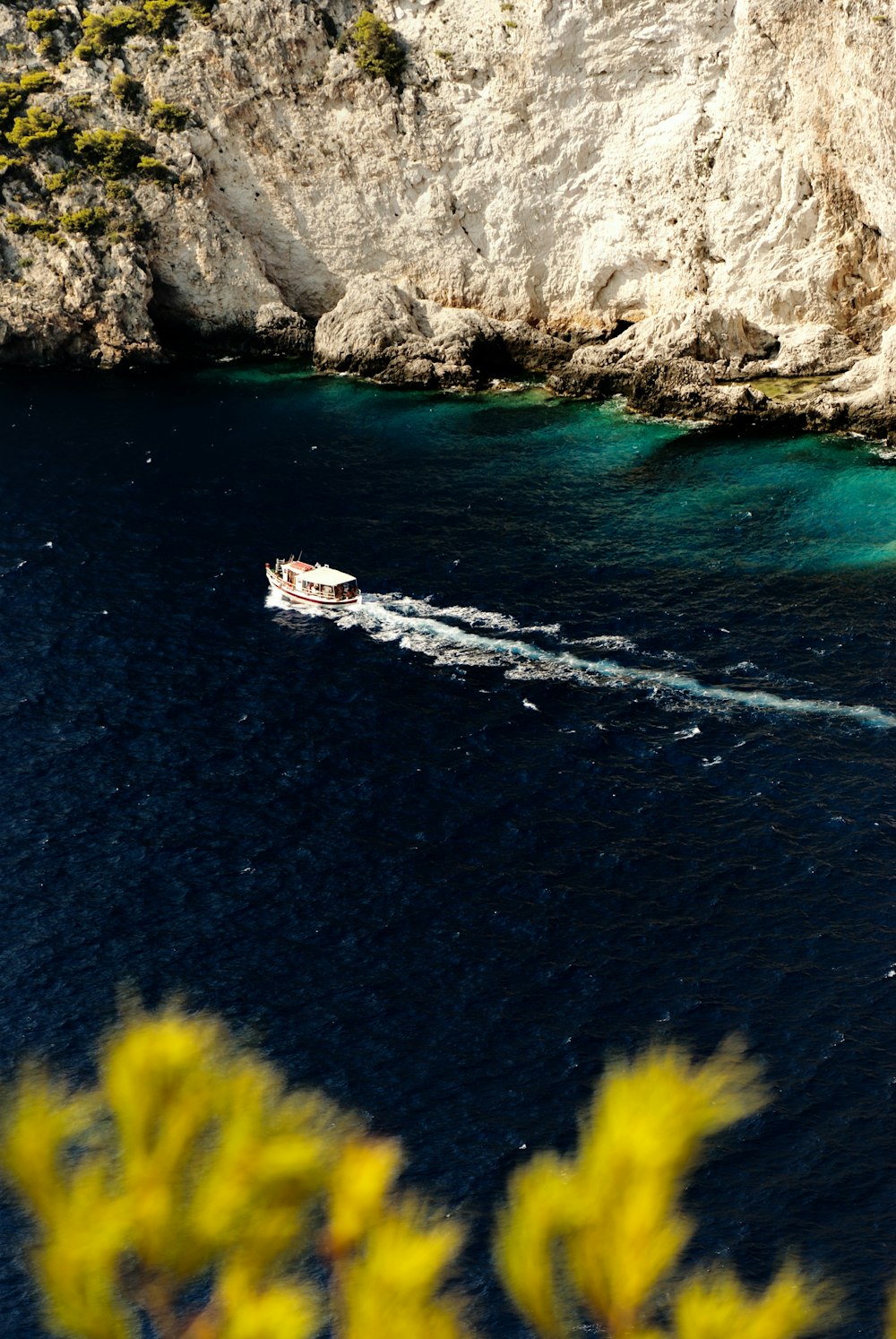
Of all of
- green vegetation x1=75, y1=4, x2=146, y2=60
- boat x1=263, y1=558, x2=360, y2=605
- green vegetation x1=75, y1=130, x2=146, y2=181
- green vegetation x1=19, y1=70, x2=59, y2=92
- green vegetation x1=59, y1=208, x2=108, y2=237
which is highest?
green vegetation x1=75, y1=4, x2=146, y2=60

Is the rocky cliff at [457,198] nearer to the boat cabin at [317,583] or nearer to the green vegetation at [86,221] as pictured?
the green vegetation at [86,221]

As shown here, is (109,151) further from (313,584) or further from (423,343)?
(313,584)

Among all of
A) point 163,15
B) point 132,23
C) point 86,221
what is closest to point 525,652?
point 86,221

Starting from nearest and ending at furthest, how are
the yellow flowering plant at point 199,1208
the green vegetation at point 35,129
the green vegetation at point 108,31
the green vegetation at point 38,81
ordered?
the yellow flowering plant at point 199,1208 < the green vegetation at point 35,129 < the green vegetation at point 108,31 < the green vegetation at point 38,81

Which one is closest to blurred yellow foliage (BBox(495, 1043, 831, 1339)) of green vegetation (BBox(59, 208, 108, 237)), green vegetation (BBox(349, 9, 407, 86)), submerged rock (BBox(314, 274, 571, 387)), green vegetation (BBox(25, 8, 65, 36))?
submerged rock (BBox(314, 274, 571, 387))

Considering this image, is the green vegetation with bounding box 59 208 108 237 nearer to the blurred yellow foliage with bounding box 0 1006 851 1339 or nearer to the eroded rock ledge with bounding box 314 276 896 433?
the eroded rock ledge with bounding box 314 276 896 433

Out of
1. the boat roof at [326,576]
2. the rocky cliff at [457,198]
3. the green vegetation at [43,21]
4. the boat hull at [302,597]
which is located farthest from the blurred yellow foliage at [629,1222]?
the green vegetation at [43,21]
